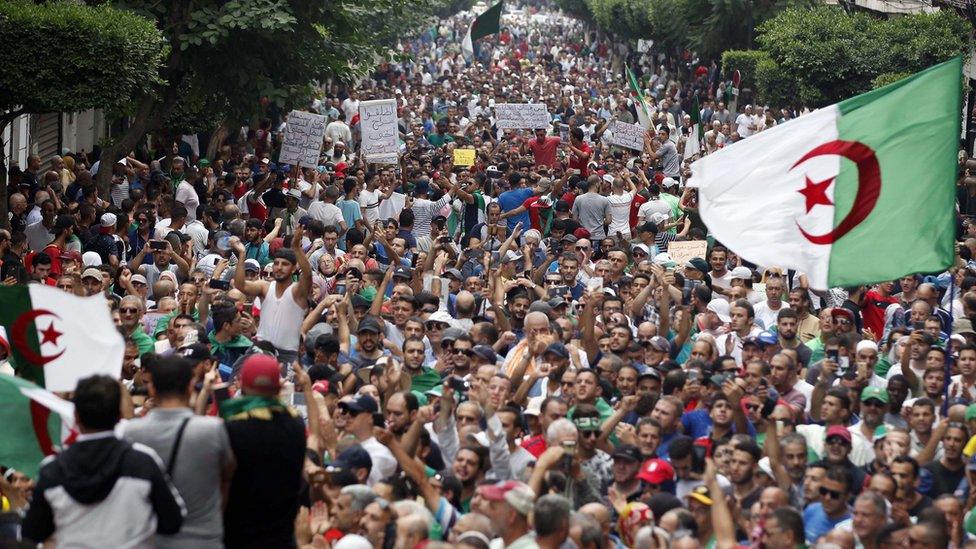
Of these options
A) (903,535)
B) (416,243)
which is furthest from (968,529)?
(416,243)

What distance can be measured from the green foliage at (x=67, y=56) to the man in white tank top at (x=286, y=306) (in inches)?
184

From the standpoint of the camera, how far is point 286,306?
1128 cm

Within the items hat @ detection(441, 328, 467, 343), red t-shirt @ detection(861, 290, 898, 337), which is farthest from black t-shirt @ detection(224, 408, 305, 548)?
red t-shirt @ detection(861, 290, 898, 337)

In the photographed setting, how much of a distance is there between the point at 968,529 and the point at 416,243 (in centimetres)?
933

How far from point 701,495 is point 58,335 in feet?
9.55

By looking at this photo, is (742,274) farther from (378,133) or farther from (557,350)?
(378,133)

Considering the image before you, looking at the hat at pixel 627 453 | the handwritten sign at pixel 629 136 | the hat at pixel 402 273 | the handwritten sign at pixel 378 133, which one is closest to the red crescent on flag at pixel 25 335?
the hat at pixel 627 453

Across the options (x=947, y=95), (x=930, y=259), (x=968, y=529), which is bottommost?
(x=968, y=529)

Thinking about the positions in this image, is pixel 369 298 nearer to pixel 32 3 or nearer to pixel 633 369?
pixel 633 369

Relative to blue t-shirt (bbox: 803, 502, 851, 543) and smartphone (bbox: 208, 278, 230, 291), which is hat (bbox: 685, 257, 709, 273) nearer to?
smartphone (bbox: 208, 278, 230, 291)

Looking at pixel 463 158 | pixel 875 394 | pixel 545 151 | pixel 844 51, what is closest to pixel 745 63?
pixel 844 51

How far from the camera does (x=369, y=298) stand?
513 inches

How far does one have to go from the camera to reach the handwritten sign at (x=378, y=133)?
68.8 ft

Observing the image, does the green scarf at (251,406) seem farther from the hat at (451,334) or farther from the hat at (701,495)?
the hat at (451,334)
